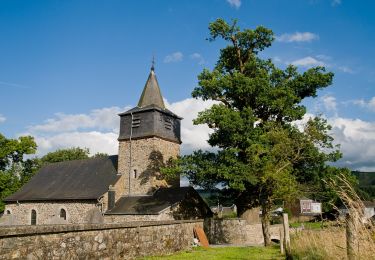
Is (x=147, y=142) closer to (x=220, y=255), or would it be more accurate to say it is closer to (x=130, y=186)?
(x=130, y=186)

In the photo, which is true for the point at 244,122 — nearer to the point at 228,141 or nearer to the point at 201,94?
the point at 228,141

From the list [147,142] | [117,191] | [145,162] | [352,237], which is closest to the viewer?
[352,237]

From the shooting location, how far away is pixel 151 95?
107 feet

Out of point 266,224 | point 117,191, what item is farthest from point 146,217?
point 266,224

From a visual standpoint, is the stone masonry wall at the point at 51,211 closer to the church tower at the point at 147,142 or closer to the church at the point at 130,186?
the church at the point at 130,186

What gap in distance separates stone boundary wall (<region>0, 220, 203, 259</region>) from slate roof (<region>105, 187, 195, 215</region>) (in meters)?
12.8

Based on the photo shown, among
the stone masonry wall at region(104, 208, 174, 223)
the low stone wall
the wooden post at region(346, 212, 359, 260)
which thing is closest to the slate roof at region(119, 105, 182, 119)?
the stone masonry wall at region(104, 208, 174, 223)

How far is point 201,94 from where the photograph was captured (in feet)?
80.3

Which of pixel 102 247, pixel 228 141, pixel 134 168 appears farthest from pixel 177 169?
pixel 102 247

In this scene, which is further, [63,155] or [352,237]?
[63,155]

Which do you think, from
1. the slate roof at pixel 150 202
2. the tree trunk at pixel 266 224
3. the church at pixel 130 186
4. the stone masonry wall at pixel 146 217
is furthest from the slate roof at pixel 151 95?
the tree trunk at pixel 266 224

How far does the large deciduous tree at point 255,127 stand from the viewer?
19953mm

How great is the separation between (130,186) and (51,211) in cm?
765

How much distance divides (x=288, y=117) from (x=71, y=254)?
18584mm
